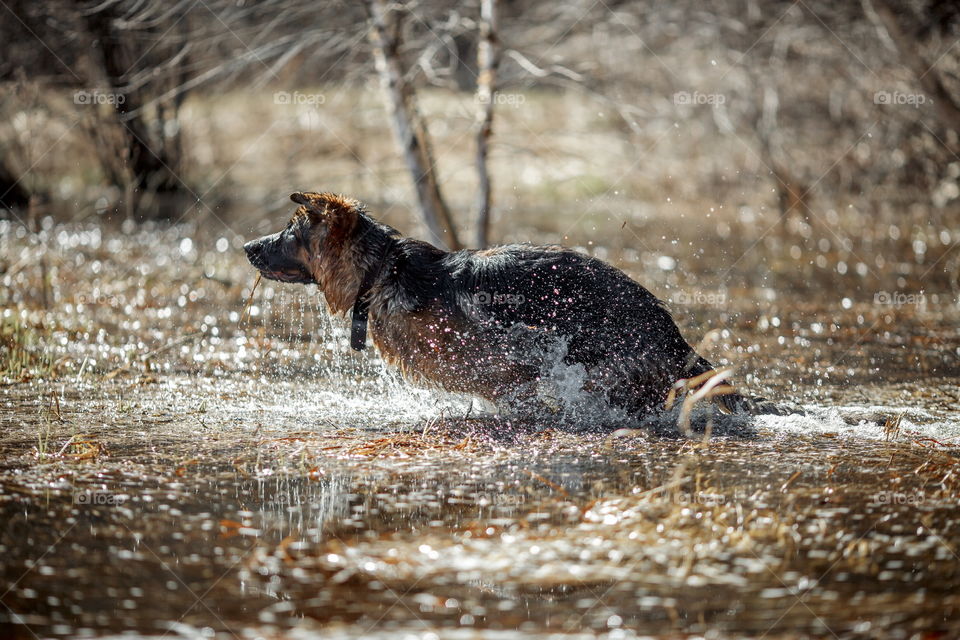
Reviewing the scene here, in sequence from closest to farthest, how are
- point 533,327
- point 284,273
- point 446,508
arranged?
1. point 446,508
2. point 533,327
3. point 284,273

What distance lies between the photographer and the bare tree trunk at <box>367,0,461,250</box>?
9312mm

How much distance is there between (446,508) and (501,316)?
5.76 feet

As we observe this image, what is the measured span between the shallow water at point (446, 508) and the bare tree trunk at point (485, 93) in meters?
2.93

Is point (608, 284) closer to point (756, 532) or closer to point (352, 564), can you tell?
point (756, 532)

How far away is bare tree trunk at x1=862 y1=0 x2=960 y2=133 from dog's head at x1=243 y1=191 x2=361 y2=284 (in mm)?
6681

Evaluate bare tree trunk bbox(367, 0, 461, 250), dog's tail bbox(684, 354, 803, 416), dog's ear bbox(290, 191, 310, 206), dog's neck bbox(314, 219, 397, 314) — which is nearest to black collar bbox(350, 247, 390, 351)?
dog's neck bbox(314, 219, 397, 314)

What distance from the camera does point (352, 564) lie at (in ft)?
12.3

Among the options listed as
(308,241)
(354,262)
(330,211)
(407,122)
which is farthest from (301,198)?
(407,122)

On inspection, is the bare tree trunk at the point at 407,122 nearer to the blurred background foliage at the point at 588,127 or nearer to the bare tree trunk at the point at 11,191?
the blurred background foliage at the point at 588,127

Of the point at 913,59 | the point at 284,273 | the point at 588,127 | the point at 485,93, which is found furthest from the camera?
the point at 588,127

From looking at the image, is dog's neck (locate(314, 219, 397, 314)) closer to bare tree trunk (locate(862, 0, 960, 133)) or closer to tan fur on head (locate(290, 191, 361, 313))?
tan fur on head (locate(290, 191, 361, 313))

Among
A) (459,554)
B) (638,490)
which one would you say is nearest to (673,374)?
(638,490)

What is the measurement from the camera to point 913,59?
34.7ft

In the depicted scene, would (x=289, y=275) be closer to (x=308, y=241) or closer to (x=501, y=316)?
(x=308, y=241)
